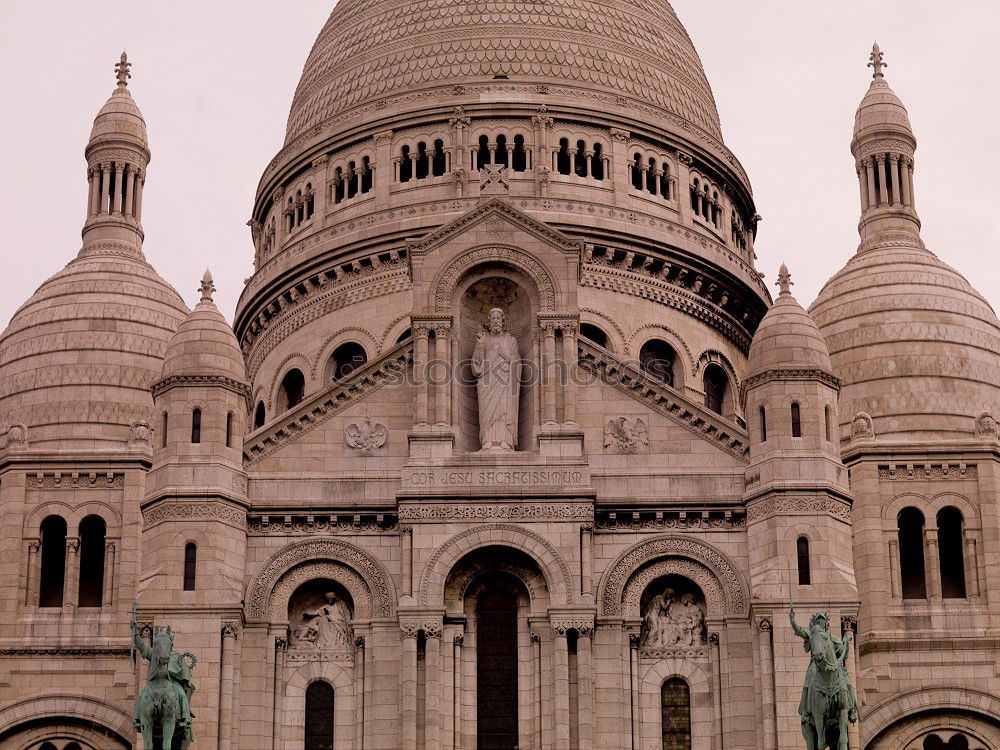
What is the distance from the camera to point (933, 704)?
6234 cm

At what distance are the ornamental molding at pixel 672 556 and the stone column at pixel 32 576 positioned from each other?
1491cm

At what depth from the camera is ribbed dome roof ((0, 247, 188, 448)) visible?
67.1 m

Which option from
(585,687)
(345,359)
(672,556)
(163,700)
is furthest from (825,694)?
(345,359)

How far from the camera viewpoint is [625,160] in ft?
245

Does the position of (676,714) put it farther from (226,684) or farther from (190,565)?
(190,565)

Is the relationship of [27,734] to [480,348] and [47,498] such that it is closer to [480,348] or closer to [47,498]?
[47,498]

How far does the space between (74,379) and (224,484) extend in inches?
478

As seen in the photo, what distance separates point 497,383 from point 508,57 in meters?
19.6

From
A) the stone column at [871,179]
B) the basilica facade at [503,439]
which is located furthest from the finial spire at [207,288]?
the stone column at [871,179]

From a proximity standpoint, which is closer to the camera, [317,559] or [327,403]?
[317,559]

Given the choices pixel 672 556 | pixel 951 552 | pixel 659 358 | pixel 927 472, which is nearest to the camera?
pixel 672 556

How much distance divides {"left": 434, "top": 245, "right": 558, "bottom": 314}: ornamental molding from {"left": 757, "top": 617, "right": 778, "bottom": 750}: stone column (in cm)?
843

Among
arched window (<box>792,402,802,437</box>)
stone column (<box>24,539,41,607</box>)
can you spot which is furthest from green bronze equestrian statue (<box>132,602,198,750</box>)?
arched window (<box>792,402,802,437</box>)

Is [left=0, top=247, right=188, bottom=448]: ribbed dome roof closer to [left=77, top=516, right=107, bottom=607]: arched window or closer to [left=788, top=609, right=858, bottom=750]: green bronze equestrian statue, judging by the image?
[left=77, top=516, right=107, bottom=607]: arched window
